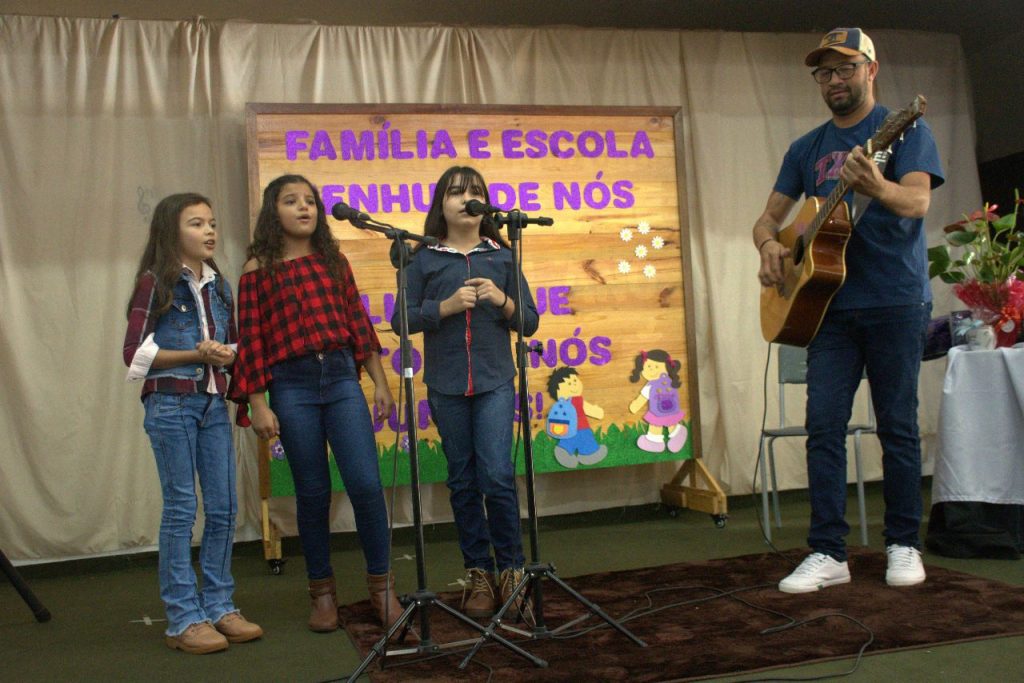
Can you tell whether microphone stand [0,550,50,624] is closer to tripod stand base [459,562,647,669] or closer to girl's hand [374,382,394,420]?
girl's hand [374,382,394,420]

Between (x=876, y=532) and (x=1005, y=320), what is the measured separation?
1.02m

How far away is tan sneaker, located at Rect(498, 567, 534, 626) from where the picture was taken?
2.67 meters

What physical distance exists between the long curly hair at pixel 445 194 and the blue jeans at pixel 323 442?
1.57 ft

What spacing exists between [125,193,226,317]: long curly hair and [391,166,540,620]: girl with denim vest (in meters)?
0.68

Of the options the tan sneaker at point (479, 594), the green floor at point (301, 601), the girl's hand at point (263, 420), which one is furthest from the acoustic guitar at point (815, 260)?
the girl's hand at point (263, 420)

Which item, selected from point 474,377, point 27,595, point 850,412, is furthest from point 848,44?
point 27,595

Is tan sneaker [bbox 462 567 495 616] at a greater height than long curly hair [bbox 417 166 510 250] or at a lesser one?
lesser

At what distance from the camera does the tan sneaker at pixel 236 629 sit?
2.75 meters

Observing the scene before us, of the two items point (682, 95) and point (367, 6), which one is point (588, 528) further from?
point (367, 6)

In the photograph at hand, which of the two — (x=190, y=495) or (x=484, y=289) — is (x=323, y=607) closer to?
(x=190, y=495)

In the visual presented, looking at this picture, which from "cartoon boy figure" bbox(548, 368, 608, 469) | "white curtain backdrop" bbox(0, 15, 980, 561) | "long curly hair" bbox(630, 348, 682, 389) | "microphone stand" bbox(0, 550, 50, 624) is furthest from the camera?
"long curly hair" bbox(630, 348, 682, 389)

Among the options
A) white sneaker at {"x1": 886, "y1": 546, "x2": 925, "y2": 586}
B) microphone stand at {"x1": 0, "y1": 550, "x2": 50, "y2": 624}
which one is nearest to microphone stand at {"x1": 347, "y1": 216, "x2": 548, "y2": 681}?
white sneaker at {"x1": 886, "y1": 546, "x2": 925, "y2": 586}

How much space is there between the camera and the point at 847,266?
9.52 ft

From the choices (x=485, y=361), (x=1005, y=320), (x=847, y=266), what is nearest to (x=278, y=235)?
(x=485, y=361)
